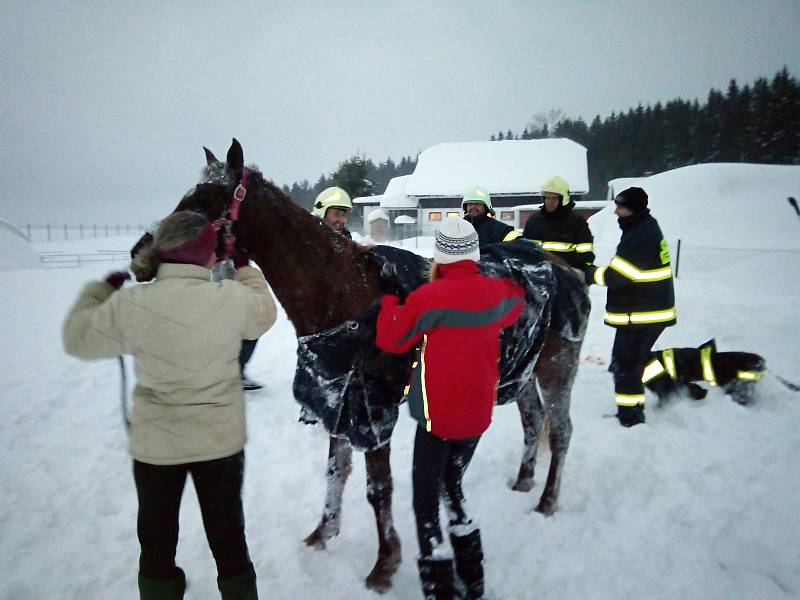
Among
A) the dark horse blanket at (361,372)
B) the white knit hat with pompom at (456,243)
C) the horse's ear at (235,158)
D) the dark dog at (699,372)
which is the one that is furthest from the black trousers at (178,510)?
the dark dog at (699,372)

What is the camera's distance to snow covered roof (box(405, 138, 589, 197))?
92.3 ft

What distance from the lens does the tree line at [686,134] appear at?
36.3 meters

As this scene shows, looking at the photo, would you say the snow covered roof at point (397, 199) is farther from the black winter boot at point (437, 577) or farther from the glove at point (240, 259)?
the black winter boot at point (437, 577)

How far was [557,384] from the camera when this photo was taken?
10.6 ft

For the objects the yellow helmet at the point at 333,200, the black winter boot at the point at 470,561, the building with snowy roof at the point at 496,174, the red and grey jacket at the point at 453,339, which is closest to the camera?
the red and grey jacket at the point at 453,339

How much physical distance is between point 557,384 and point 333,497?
6.26ft

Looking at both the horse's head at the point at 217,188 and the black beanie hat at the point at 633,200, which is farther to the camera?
the black beanie hat at the point at 633,200

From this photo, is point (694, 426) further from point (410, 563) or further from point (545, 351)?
point (410, 563)

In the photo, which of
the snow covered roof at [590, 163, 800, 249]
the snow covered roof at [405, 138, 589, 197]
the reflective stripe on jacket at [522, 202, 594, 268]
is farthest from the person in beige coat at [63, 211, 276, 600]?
the snow covered roof at [405, 138, 589, 197]

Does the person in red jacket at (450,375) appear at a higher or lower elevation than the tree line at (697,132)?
lower

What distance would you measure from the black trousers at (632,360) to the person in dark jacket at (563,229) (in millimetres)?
938

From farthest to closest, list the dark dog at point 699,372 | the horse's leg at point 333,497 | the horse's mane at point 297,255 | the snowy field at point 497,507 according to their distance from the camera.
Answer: the dark dog at point 699,372 < the horse's leg at point 333,497 < the snowy field at point 497,507 < the horse's mane at point 297,255

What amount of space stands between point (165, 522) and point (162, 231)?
4.08 feet

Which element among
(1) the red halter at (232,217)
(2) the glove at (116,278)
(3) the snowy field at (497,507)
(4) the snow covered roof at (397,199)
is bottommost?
(3) the snowy field at (497,507)
